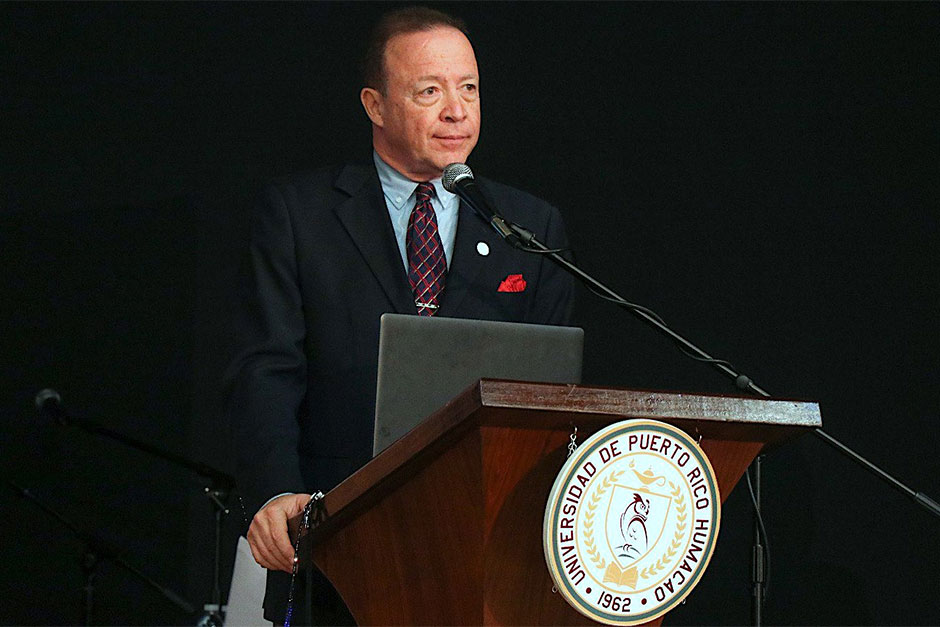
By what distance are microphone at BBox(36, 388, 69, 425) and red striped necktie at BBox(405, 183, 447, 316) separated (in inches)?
61.9

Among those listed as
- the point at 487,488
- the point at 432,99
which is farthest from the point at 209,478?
the point at 487,488

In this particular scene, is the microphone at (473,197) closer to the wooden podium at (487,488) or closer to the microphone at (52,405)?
the wooden podium at (487,488)

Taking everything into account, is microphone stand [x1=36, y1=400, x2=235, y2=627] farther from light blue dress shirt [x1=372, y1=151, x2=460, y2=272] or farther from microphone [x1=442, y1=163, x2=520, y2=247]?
microphone [x1=442, y1=163, x2=520, y2=247]

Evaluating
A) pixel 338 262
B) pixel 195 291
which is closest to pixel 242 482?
pixel 338 262

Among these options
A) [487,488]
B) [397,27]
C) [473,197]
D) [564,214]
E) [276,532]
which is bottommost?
[276,532]

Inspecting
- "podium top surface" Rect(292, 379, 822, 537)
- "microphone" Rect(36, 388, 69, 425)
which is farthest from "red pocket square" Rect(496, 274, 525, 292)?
"microphone" Rect(36, 388, 69, 425)

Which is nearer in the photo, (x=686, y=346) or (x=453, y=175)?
(x=686, y=346)

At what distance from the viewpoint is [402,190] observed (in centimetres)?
216

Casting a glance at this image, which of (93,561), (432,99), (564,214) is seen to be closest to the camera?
(432,99)

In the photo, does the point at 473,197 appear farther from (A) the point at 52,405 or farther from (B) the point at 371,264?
(A) the point at 52,405

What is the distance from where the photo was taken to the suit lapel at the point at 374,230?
2.03 m

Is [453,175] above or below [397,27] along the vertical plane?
below

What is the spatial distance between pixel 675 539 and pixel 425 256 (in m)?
0.91

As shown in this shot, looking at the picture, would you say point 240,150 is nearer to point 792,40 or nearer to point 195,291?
point 195,291
